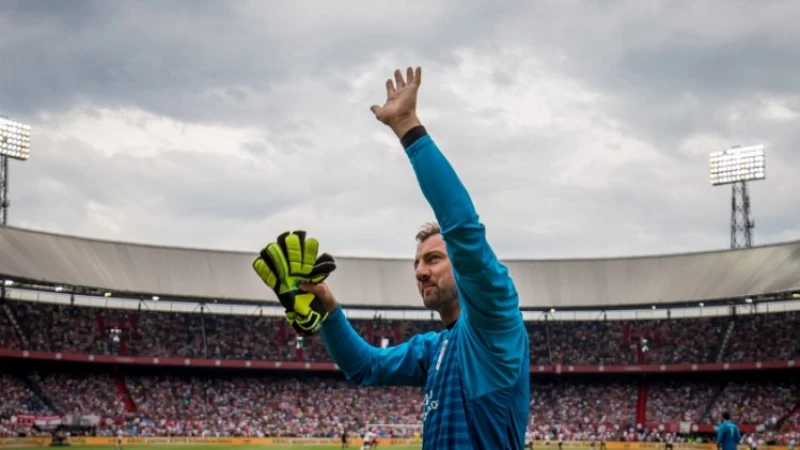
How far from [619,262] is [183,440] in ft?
121

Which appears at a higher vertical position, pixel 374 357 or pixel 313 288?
pixel 313 288

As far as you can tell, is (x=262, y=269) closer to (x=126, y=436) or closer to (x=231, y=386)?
(x=126, y=436)

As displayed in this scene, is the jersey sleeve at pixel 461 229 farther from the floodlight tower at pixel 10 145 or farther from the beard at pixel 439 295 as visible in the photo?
the floodlight tower at pixel 10 145

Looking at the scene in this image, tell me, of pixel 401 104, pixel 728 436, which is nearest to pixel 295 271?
pixel 401 104

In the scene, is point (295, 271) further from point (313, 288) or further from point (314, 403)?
point (314, 403)

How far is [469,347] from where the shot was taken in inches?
162

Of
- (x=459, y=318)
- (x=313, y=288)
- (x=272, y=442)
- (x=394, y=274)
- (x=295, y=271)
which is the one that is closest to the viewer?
(x=459, y=318)

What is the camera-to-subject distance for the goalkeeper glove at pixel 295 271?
475cm

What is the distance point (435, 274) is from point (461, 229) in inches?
37.2

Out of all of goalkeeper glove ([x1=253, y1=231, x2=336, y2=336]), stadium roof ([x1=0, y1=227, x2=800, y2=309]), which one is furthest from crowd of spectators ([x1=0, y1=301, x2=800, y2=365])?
goalkeeper glove ([x1=253, y1=231, x2=336, y2=336])

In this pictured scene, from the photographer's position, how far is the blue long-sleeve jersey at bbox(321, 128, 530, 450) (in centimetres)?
359

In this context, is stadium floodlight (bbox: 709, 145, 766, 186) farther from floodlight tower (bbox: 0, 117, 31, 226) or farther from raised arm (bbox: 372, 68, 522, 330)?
raised arm (bbox: 372, 68, 522, 330)

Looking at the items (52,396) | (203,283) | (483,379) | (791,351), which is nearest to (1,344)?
(52,396)

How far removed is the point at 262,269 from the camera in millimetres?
4781
